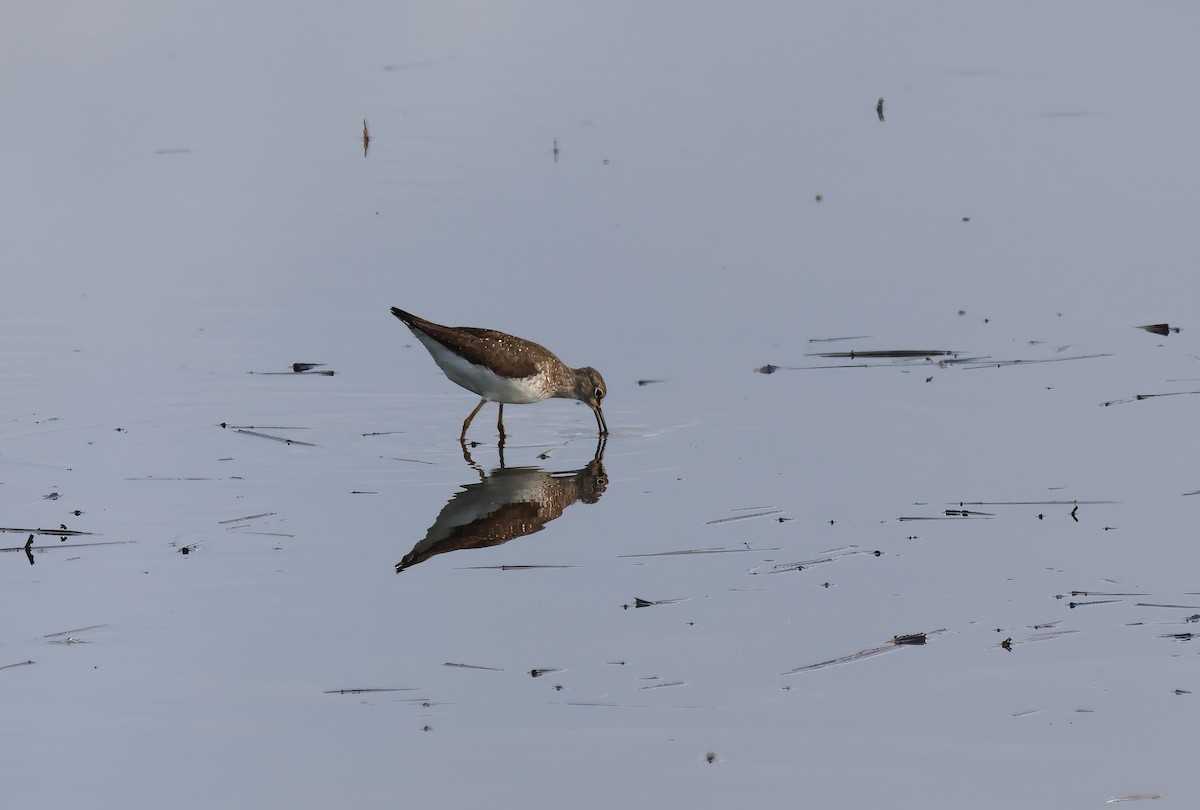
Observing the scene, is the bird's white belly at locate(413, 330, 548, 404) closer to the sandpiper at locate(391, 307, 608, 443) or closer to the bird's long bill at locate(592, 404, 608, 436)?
the sandpiper at locate(391, 307, 608, 443)

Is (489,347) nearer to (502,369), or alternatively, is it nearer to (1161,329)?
(502,369)

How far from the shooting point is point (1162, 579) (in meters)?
10.6

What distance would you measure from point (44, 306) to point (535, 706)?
10.0 meters

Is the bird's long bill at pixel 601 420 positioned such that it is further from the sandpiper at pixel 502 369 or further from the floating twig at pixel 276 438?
the floating twig at pixel 276 438

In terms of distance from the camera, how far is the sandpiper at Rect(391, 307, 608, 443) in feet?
47.1

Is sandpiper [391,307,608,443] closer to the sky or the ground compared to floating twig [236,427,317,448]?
closer to the sky

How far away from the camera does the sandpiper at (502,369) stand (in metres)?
14.4

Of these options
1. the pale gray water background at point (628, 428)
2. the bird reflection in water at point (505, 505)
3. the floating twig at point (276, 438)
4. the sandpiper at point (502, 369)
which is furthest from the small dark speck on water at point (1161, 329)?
the floating twig at point (276, 438)

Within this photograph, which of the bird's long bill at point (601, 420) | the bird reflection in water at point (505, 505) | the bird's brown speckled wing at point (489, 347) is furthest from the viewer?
the bird's long bill at point (601, 420)

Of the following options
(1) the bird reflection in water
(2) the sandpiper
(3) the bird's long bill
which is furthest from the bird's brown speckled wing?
(1) the bird reflection in water

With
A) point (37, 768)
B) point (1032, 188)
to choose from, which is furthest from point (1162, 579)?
point (1032, 188)

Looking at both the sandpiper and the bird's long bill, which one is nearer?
the sandpiper

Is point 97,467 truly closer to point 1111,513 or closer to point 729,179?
point 1111,513

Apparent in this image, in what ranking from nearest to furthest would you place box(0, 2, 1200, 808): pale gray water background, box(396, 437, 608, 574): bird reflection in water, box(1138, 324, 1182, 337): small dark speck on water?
box(0, 2, 1200, 808): pale gray water background → box(396, 437, 608, 574): bird reflection in water → box(1138, 324, 1182, 337): small dark speck on water
